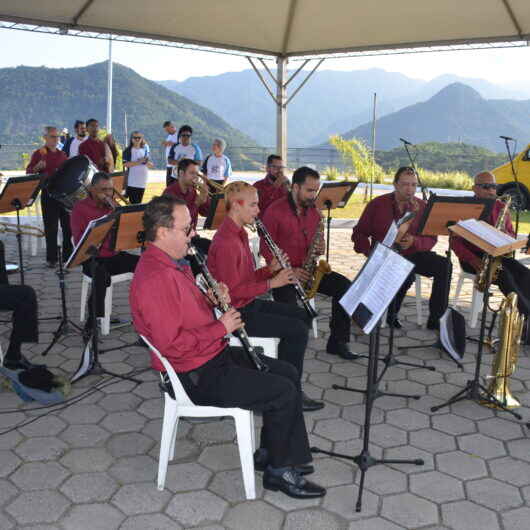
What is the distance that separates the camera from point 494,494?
11.1ft

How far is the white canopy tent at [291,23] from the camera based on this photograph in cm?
803

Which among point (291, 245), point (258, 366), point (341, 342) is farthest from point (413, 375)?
point (258, 366)

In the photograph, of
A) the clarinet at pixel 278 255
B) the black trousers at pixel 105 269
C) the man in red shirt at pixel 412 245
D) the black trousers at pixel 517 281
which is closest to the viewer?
the clarinet at pixel 278 255

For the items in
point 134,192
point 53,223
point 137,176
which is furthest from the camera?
point 134,192

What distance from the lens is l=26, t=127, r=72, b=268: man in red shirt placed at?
8422 mm

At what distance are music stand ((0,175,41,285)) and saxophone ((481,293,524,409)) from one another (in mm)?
4703

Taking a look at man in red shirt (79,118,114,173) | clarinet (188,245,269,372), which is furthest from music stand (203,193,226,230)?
man in red shirt (79,118,114,173)

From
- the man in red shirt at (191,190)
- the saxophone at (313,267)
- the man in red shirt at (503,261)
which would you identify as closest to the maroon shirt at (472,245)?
the man in red shirt at (503,261)

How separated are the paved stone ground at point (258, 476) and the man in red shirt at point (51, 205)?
390 centimetres

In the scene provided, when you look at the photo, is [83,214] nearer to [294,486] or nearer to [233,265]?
[233,265]

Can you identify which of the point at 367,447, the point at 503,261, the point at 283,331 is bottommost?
the point at 367,447

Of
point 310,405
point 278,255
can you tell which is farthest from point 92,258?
point 310,405

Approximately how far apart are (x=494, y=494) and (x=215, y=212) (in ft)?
13.1

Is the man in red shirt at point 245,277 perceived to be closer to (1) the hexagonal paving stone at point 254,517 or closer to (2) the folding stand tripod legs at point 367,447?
(2) the folding stand tripod legs at point 367,447
